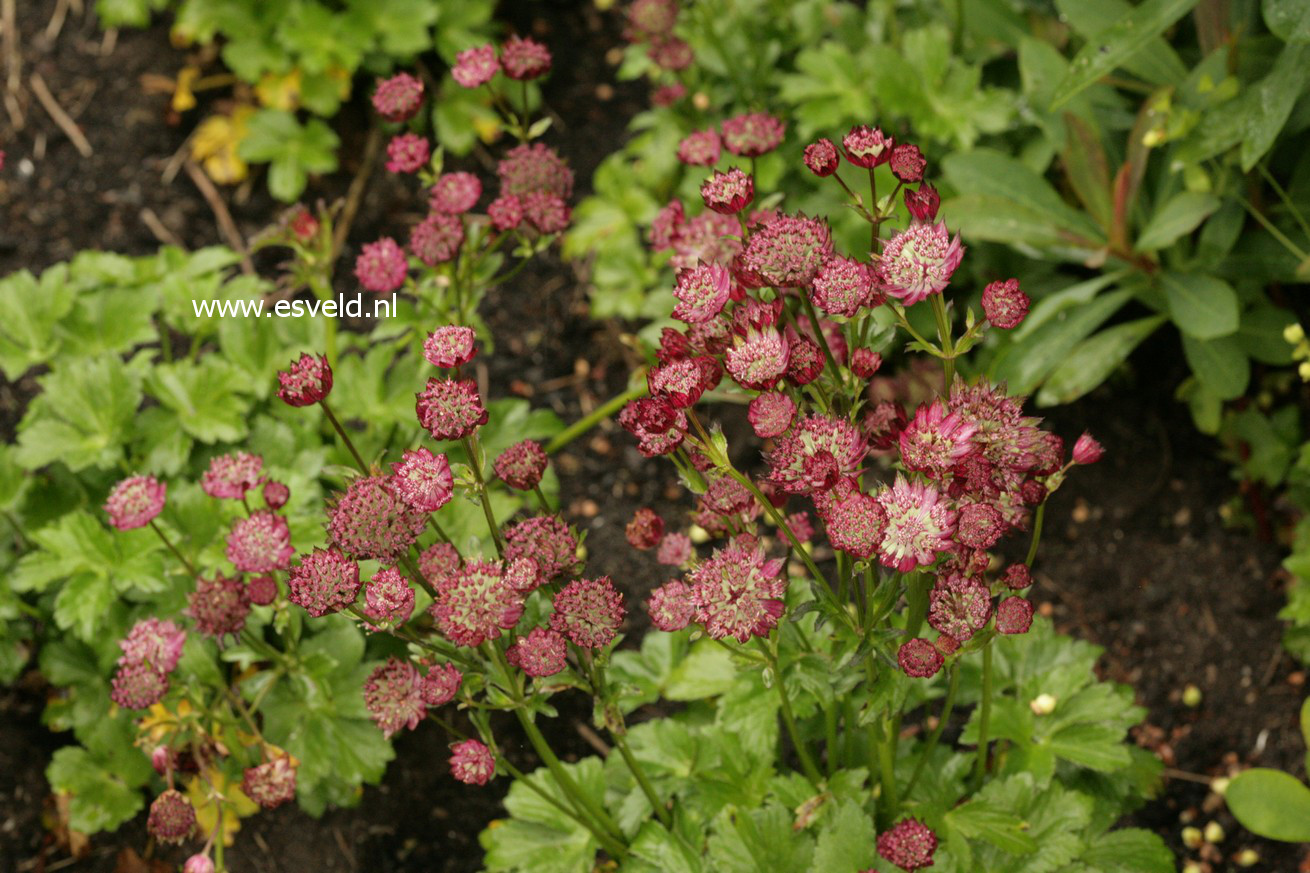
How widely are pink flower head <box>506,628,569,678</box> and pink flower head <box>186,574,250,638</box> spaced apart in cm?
51

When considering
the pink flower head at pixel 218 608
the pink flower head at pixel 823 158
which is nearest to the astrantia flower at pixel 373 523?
the pink flower head at pixel 218 608

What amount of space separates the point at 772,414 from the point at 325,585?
527mm

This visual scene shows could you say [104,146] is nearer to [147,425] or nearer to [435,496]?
[147,425]

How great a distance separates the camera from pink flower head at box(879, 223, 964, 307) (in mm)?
1318

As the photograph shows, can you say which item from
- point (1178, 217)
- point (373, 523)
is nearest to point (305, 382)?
point (373, 523)

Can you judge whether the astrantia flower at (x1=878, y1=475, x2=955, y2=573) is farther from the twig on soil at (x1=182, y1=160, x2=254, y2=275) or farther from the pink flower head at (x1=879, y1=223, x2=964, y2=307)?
the twig on soil at (x1=182, y1=160, x2=254, y2=275)

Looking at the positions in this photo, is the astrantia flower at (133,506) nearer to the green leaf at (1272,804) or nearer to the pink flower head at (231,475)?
the pink flower head at (231,475)

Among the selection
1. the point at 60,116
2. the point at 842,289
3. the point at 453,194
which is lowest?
the point at 60,116

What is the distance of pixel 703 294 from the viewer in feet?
4.54

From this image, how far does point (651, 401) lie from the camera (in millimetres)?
1391

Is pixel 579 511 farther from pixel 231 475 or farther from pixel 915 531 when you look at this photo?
pixel 915 531

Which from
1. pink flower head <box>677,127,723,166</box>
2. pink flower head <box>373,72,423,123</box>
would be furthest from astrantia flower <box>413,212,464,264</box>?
pink flower head <box>677,127,723,166</box>

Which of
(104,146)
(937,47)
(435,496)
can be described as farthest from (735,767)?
(104,146)

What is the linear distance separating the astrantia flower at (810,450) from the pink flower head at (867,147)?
0.28 m
